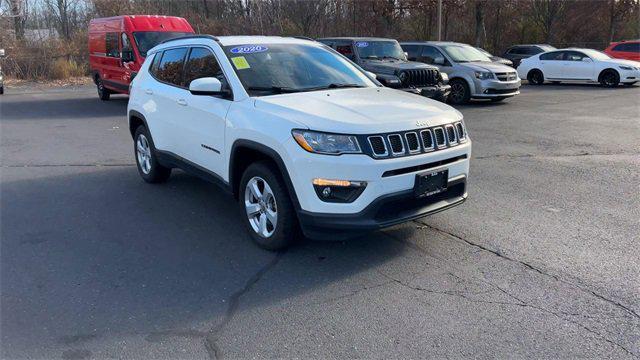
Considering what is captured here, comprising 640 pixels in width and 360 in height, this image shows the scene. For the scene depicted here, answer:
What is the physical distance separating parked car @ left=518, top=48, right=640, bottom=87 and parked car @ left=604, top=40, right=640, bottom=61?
11.3 feet

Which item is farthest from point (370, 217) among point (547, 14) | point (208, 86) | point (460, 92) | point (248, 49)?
point (547, 14)

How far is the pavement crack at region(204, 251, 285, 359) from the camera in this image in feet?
11.0

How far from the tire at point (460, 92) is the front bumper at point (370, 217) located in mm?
11556

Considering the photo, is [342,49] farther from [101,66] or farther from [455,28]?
[455,28]

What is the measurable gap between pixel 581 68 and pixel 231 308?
20.2 metres

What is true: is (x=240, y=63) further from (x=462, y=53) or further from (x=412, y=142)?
(x=462, y=53)

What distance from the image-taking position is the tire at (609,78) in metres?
19.9

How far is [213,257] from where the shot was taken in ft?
15.5

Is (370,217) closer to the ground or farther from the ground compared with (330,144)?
closer to the ground

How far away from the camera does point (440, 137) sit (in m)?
4.59

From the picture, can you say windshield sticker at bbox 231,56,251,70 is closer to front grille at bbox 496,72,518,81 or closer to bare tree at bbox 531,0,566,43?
front grille at bbox 496,72,518,81

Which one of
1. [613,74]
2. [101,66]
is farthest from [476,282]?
[613,74]

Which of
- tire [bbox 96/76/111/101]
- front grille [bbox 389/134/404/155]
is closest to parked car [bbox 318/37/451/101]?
tire [bbox 96/76/111/101]

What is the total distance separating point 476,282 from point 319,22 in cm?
3224
